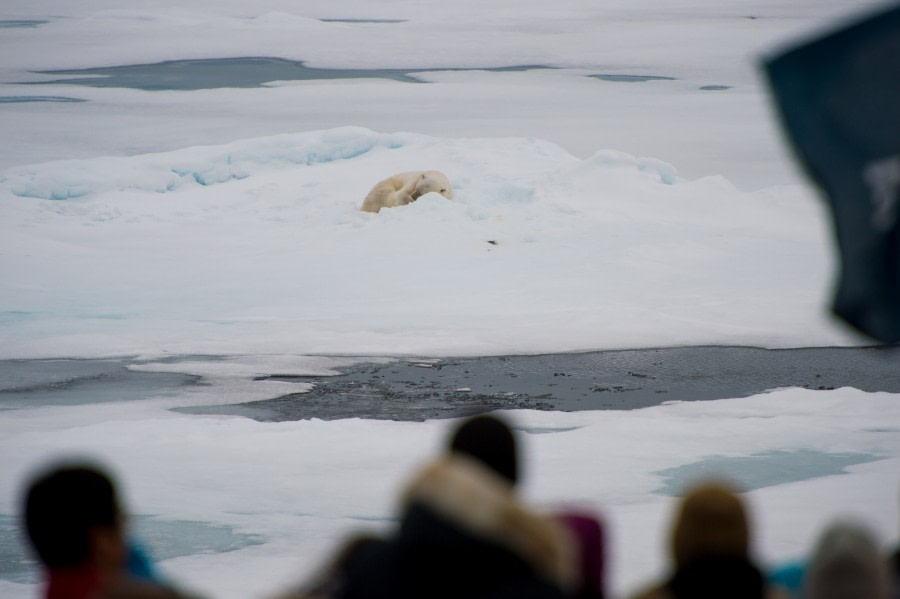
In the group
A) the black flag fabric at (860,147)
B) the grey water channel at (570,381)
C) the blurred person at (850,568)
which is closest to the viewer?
the blurred person at (850,568)

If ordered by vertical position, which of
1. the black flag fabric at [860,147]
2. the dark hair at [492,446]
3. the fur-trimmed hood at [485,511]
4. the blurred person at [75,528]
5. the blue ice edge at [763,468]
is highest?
the black flag fabric at [860,147]

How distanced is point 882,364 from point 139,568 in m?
7.23

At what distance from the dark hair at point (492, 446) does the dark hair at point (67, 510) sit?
1.90 feet

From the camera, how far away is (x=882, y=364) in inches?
332

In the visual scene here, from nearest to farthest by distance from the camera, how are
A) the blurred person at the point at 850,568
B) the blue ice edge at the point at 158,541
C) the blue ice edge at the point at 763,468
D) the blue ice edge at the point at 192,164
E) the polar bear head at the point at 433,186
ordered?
the blurred person at the point at 850,568 → the blue ice edge at the point at 158,541 → the blue ice edge at the point at 763,468 → the polar bear head at the point at 433,186 → the blue ice edge at the point at 192,164

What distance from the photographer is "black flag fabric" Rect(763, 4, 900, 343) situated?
252 cm

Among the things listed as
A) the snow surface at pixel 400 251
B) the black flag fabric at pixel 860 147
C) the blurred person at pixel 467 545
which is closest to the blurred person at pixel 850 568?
the blurred person at pixel 467 545

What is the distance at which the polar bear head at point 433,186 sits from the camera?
13.7 metres

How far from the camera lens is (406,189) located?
1380 centimetres

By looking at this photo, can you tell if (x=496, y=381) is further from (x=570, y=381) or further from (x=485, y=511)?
(x=485, y=511)

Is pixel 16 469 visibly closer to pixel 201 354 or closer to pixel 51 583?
pixel 201 354

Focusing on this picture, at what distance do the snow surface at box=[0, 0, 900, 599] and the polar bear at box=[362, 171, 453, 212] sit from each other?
1.01 ft

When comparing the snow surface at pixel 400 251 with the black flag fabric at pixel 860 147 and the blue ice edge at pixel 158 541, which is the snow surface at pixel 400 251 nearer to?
the blue ice edge at pixel 158 541

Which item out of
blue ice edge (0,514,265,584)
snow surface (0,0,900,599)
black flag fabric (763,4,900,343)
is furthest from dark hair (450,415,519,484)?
blue ice edge (0,514,265,584)
